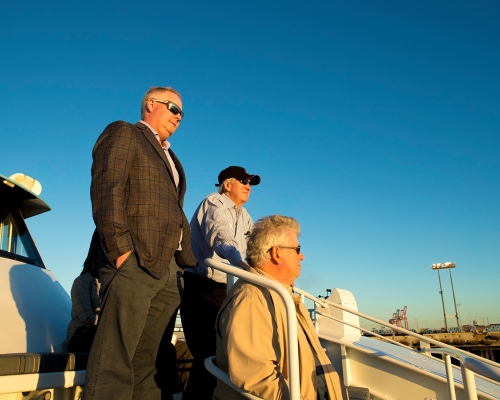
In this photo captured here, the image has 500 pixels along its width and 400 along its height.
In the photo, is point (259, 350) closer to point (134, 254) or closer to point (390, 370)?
point (134, 254)

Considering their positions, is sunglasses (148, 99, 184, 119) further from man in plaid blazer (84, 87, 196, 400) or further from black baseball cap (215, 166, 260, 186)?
black baseball cap (215, 166, 260, 186)

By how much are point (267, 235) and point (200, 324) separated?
988 millimetres

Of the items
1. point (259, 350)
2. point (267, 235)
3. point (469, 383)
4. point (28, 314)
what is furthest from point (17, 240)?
point (469, 383)

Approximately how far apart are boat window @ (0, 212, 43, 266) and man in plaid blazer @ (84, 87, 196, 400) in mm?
1600

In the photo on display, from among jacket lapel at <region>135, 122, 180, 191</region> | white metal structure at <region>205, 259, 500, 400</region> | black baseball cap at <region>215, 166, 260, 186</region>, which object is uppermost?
black baseball cap at <region>215, 166, 260, 186</region>

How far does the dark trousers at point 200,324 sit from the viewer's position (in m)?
3.05

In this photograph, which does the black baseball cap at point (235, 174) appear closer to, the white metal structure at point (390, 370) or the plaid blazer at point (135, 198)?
the white metal structure at point (390, 370)

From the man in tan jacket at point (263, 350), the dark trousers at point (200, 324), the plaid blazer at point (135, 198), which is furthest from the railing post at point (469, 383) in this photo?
the dark trousers at point (200, 324)

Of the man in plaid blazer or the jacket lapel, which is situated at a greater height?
the jacket lapel

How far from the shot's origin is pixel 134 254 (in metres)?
2.23

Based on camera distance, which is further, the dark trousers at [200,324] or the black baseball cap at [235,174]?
the black baseball cap at [235,174]

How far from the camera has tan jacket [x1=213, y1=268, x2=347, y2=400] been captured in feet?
6.42

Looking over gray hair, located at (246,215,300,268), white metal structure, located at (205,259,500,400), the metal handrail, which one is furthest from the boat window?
the metal handrail

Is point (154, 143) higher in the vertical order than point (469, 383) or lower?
higher
